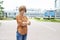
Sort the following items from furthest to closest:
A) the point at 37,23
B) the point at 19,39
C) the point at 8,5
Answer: the point at 37,23, the point at 8,5, the point at 19,39

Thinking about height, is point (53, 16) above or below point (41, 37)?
above

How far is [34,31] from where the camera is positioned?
2.83 m

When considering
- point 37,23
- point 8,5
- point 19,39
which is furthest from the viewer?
point 37,23

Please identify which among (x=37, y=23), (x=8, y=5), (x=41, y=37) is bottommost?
(x=41, y=37)

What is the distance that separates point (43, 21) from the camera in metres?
2.87

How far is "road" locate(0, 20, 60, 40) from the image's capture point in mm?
2720

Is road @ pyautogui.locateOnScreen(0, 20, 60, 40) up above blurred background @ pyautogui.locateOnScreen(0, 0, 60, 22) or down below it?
below

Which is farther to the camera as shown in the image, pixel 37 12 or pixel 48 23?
pixel 48 23

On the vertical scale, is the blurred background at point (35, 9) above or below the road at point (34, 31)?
above

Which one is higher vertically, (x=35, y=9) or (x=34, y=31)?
(x=35, y=9)

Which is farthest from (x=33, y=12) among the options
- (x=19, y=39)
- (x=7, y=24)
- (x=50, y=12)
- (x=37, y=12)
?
(x=19, y=39)

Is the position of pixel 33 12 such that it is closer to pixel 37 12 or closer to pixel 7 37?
pixel 37 12

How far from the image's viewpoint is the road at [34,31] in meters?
2.72

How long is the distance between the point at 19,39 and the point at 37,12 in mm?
1060
